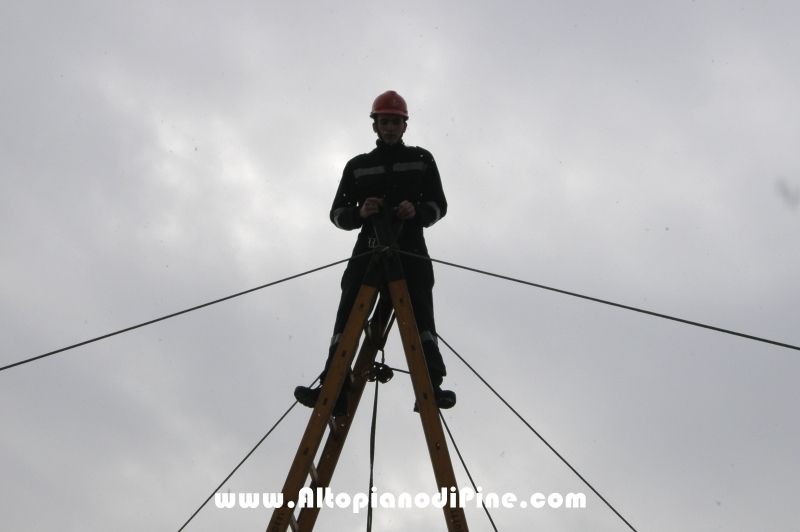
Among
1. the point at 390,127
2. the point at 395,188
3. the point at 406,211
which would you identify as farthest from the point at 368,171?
the point at 406,211

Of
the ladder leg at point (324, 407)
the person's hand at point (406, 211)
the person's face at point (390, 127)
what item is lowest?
the ladder leg at point (324, 407)

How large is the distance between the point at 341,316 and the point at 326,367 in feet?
1.15

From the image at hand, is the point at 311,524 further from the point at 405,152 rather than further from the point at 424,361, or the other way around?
the point at 405,152

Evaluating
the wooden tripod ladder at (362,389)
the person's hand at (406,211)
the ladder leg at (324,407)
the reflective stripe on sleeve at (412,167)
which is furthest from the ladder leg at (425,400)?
the reflective stripe on sleeve at (412,167)

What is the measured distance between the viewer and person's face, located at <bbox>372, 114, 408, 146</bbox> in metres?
7.23

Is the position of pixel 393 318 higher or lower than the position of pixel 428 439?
higher

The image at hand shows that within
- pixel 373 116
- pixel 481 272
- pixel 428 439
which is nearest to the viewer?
pixel 428 439

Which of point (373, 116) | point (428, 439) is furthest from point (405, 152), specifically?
point (428, 439)

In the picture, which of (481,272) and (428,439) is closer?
(428,439)

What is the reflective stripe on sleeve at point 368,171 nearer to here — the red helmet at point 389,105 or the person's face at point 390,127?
the person's face at point 390,127

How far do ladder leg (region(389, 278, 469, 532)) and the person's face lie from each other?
40.4 inches

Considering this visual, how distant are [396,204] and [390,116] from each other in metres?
0.60

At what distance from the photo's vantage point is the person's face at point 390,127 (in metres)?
7.23

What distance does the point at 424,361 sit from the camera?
6.54 meters
